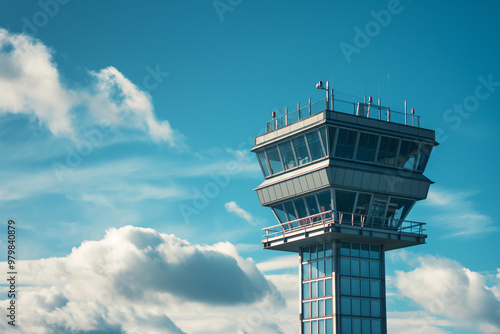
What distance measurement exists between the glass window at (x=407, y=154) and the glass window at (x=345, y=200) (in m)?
Answer: 6.11

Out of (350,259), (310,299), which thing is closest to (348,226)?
(350,259)

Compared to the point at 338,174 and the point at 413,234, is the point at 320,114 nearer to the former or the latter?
the point at 338,174

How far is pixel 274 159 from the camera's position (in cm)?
7931

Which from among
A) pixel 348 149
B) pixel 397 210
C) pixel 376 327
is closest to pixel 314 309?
pixel 376 327

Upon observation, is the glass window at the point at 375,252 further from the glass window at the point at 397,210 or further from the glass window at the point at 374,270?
the glass window at the point at 397,210

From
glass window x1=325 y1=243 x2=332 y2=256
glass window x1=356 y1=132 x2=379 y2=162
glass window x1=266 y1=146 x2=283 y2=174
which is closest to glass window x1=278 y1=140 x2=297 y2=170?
glass window x1=266 y1=146 x2=283 y2=174

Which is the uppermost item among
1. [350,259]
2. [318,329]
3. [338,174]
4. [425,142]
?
[425,142]

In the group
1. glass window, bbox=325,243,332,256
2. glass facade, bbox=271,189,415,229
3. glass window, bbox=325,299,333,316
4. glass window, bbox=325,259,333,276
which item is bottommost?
glass window, bbox=325,299,333,316

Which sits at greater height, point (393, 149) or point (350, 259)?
point (393, 149)

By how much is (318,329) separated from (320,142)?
1766cm

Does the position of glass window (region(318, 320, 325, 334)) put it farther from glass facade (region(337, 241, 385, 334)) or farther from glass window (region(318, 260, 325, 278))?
glass window (region(318, 260, 325, 278))

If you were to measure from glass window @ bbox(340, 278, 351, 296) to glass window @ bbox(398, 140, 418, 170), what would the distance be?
478 inches

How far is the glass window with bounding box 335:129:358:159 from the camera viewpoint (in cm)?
7412

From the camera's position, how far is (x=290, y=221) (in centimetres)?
7819
